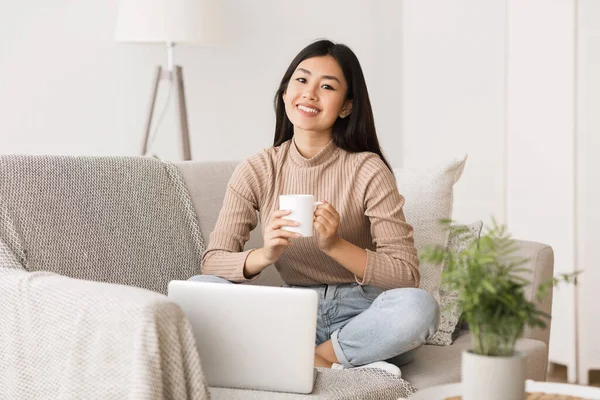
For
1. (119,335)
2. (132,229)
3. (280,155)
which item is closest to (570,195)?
(280,155)

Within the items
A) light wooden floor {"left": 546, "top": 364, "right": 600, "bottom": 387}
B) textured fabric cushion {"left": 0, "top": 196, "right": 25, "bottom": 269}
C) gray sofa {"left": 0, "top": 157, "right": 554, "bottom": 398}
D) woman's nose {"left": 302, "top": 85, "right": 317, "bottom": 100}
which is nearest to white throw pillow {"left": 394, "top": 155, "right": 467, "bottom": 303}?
gray sofa {"left": 0, "top": 157, "right": 554, "bottom": 398}

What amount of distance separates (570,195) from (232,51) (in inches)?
59.4

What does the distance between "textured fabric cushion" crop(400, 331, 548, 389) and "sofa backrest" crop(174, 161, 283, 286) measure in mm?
432

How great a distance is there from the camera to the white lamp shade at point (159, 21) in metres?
3.14

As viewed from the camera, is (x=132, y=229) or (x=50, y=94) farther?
(x=50, y=94)

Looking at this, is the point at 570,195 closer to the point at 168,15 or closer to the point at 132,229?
the point at 168,15

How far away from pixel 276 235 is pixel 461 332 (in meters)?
0.71

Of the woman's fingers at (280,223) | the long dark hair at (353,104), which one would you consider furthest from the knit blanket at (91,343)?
the long dark hair at (353,104)

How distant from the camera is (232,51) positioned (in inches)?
152

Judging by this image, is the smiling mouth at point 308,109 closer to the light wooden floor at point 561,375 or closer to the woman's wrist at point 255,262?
the woman's wrist at point 255,262

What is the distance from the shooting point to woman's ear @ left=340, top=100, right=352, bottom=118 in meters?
2.17

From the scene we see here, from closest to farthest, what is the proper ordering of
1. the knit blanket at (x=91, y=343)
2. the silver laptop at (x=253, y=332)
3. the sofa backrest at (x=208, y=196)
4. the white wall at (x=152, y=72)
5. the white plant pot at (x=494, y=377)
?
1. the white plant pot at (x=494, y=377)
2. the knit blanket at (x=91, y=343)
3. the silver laptop at (x=253, y=332)
4. the sofa backrest at (x=208, y=196)
5. the white wall at (x=152, y=72)

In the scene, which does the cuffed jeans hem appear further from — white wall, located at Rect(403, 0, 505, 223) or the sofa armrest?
white wall, located at Rect(403, 0, 505, 223)

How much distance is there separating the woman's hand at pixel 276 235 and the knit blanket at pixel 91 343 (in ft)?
1.18
